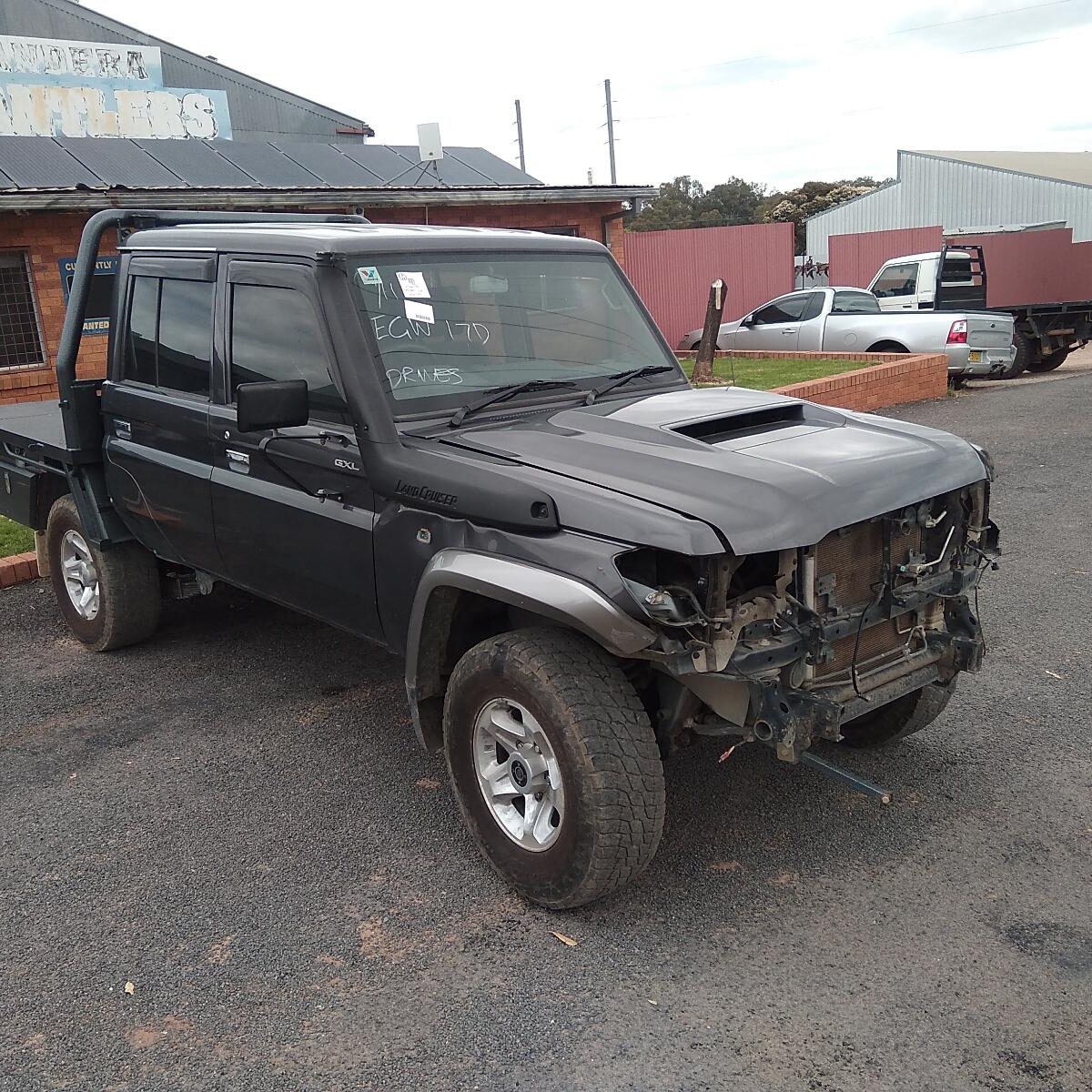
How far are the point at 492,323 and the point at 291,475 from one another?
99 cm

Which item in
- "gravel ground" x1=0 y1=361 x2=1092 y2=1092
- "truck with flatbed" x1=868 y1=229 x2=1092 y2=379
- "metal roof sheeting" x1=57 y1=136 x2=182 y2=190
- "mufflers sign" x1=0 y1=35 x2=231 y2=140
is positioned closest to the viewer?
"gravel ground" x1=0 y1=361 x2=1092 y2=1092

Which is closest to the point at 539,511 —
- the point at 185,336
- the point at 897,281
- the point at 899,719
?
the point at 899,719

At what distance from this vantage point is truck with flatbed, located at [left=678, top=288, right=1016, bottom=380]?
586 inches

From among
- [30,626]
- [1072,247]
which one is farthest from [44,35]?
[1072,247]

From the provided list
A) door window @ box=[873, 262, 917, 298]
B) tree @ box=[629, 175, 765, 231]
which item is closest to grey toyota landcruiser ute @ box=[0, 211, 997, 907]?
door window @ box=[873, 262, 917, 298]

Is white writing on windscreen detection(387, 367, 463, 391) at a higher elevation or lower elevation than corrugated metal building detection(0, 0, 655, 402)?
lower

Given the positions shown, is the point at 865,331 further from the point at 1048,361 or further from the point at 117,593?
the point at 117,593

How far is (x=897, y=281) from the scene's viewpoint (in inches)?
679

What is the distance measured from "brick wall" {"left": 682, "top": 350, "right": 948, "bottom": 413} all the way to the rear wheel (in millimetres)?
4191

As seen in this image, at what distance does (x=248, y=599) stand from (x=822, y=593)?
4329 millimetres

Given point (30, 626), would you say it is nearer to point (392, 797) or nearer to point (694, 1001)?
point (392, 797)

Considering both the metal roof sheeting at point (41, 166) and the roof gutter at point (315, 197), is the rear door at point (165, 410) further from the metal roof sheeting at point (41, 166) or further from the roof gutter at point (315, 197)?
the metal roof sheeting at point (41, 166)

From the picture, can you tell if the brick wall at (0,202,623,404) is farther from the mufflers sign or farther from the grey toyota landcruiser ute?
the grey toyota landcruiser ute

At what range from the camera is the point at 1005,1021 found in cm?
295
